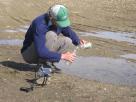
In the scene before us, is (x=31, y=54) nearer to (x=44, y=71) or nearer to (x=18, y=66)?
(x=44, y=71)

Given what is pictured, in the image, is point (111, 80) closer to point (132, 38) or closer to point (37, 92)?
point (37, 92)

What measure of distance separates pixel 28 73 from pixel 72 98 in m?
1.72

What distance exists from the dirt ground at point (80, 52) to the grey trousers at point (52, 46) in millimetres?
436

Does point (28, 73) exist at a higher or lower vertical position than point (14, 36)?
higher

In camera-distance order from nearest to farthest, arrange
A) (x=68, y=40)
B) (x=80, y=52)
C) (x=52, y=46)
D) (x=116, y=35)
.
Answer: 1. (x=52, y=46)
2. (x=68, y=40)
3. (x=80, y=52)
4. (x=116, y=35)

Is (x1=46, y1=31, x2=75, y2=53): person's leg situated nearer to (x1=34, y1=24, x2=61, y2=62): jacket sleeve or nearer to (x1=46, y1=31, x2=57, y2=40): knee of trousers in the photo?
(x1=46, y1=31, x2=57, y2=40): knee of trousers

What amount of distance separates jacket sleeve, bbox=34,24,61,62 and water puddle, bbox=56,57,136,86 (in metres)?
1.60

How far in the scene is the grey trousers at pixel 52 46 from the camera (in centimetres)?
894

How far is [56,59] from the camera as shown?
8.27 m

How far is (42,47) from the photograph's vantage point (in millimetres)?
8250

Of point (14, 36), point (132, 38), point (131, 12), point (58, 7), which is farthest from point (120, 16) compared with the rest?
point (58, 7)

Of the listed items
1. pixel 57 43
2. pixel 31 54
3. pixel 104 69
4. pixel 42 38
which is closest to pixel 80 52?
pixel 104 69

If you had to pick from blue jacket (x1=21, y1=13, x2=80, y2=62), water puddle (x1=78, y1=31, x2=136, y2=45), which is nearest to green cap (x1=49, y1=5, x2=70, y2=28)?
blue jacket (x1=21, y1=13, x2=80, y2=62)

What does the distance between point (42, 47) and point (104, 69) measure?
263cm
